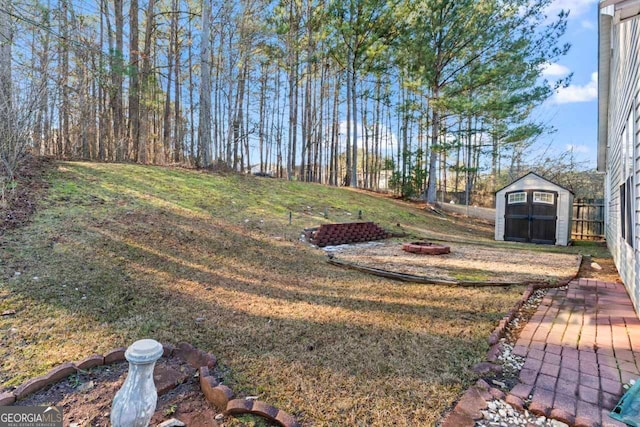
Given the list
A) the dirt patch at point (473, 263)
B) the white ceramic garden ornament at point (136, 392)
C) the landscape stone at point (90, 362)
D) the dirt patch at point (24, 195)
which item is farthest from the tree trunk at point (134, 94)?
the white ceramic garden ornament at point (136, 392)

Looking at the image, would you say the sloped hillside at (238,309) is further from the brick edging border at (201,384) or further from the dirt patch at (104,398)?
the dirt patch at (104,398)

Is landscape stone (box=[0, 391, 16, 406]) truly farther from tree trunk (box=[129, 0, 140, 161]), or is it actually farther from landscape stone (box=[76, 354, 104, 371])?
tree trunk (box=[129, 0, 140, 161])

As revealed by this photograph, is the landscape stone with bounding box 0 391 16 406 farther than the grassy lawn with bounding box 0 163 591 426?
No

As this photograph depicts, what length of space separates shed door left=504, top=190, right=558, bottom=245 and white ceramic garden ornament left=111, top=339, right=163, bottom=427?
10672 millimetres

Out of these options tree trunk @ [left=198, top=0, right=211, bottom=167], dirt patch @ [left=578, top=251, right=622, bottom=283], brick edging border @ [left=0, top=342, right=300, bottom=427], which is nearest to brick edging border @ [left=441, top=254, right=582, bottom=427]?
brick edging border @ [left=0, top=342, right=300, bottom=427]

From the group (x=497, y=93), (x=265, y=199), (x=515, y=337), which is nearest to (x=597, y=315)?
(x=515, y=337)

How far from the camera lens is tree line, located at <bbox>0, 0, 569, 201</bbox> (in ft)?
35.9

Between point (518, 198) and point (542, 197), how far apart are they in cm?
60

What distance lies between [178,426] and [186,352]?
2.55 feet

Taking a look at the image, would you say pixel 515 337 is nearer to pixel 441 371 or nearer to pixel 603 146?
pixel 441 371

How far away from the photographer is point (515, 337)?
2795 millimetres

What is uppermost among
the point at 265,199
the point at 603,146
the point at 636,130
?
the point at 603,146

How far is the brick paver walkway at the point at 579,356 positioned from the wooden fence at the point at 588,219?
29.4 feet

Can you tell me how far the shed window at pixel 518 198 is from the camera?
9.42 m
